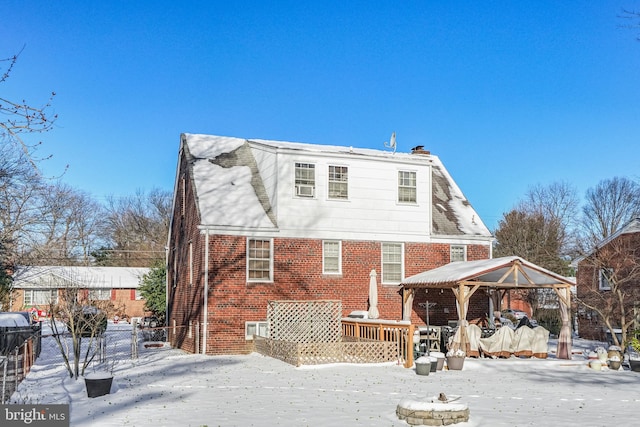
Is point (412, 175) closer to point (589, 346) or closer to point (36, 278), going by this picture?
point (589, 346)

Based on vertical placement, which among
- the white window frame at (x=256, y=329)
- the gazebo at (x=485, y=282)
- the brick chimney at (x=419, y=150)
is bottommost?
the white window frame at (x=256, y=329)

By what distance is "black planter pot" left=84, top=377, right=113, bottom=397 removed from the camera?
13344 millimetres

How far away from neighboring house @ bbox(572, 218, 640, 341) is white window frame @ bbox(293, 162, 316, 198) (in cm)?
1201

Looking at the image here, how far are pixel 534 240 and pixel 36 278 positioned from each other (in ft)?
134

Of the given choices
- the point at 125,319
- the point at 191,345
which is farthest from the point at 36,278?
the point at 191,345

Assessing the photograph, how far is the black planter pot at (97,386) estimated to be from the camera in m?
13.3

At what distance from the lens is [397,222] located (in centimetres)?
2514

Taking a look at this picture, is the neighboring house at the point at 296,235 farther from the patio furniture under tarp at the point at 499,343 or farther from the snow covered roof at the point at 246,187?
the patio furniture under tarp at the point at 499,343

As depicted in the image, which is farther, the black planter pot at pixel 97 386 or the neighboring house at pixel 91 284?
the neighboring house at pixel 91 284

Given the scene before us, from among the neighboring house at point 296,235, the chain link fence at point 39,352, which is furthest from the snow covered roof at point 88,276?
the neighboring house at point 296,235

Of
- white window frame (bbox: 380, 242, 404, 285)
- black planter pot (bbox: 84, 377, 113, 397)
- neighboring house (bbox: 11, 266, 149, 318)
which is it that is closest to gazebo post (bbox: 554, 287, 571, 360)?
white window frame (bbox: 380, 242, 404, 285)

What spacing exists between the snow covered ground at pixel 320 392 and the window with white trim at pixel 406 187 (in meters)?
7.09

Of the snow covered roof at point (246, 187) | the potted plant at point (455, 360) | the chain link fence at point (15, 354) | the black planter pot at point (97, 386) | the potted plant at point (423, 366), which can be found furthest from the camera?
the snow covered roof at point (246, 187)

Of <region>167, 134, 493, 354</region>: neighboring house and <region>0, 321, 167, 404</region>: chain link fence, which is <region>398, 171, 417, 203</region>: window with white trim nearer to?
<region>167, 134, 493, 354</region>: neighboring house
